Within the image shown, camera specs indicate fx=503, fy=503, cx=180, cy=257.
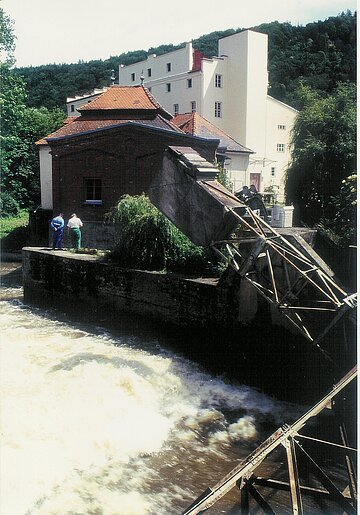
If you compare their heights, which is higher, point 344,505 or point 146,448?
point 344,505

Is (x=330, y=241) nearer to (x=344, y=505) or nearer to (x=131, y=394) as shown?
(x=131, y=394)

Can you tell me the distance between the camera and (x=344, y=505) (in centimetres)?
569

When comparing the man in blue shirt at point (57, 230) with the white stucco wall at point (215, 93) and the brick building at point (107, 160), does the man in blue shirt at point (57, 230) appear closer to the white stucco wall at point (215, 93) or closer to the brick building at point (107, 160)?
the brick building at point (107, 160)

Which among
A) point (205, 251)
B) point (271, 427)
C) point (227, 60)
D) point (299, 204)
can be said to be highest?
point (227, 60)

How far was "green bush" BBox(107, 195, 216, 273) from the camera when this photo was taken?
1521 cm

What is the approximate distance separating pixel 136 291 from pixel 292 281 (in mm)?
5833

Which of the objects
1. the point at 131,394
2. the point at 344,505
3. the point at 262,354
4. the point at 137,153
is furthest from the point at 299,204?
the point at 344,505

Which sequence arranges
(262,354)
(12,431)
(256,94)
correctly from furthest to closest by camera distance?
(256,94) → (262,354) → (12,431)

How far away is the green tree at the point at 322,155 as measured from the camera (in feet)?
79.1

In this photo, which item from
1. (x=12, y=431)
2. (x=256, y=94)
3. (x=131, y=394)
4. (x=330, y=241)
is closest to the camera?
(x=12, y=431)

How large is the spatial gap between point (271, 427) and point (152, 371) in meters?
3.44

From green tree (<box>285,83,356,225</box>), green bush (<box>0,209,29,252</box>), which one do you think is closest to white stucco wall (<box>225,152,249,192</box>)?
green tree (<box>285,83,356,225</box>)

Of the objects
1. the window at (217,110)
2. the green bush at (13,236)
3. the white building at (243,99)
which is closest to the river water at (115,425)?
the green bush at (13,236)

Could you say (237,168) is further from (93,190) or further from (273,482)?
(273,482)
